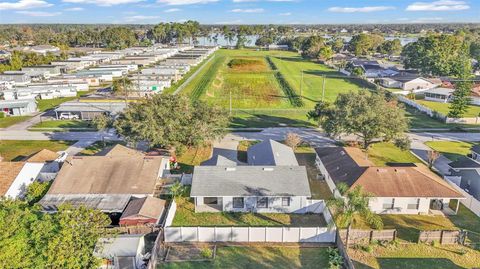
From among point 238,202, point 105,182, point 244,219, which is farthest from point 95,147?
point 244,219

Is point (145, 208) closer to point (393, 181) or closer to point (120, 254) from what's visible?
point (120, 254)

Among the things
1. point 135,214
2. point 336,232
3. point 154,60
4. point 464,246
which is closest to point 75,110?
point 135,214

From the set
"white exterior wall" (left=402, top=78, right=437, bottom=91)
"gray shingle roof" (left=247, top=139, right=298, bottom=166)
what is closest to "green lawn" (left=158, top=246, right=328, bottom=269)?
"gray shingle roof" (left=247, top=139, right=298, bottom=166)

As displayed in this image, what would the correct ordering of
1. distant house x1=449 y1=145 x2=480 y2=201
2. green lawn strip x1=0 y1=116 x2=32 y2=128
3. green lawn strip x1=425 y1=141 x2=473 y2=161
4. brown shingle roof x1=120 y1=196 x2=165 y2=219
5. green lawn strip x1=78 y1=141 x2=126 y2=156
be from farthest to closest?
green lawn strip x1=0 y1=116 x2=32 y2=128 < green lawn strip x1=425 y1=141 x2=473 y2=161 < green lawn strip x1=78 y1=141 x2=126 y2=156 < distant house x1=449 y1=145 x2=480 y2=201 < brown shingle roof x1=120 y1=196 x2=165 y2=219

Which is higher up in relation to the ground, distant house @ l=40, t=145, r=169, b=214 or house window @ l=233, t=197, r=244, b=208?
distant house @ l=40, t=145, r=169, b=214

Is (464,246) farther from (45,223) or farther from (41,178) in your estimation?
(41,178)

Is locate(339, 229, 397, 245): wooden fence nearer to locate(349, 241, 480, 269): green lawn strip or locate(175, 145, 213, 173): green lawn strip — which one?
Result: locate(349, 241, 480, 269): green lawn strip
